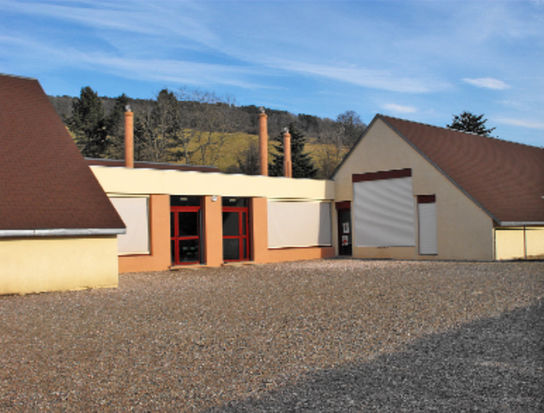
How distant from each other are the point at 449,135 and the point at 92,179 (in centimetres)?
1838

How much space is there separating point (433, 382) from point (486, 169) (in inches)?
842

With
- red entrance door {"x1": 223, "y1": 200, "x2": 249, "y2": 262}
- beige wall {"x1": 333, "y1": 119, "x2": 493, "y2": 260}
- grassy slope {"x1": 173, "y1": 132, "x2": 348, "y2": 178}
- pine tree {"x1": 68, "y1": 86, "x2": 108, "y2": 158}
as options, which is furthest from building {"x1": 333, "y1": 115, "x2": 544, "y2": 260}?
pine tree {"x1": 68, "y1": 86, "x2": 108, "y2": 158}

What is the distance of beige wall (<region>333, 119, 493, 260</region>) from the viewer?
21438mm

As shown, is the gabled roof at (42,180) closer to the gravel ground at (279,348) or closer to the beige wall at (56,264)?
the beige wall at (56,264)

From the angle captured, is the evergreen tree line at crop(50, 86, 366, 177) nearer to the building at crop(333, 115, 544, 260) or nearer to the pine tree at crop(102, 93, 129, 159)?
the pine tree at crop(102, 93, 129, 159)

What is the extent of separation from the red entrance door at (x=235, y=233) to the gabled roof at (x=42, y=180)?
23.0 feet

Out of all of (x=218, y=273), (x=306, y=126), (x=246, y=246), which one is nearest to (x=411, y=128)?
(x=246, y=246)

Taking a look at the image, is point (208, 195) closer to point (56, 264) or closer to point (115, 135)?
point (56, 264)

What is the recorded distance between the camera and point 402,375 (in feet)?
19.2

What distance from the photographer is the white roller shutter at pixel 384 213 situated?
2345 cm

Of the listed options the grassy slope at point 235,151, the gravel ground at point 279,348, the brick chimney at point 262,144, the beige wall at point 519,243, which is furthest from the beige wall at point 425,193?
the grassy slope at point 235,151

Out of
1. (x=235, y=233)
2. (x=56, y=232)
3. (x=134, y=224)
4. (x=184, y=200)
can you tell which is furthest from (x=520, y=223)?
(x=56, y=232)

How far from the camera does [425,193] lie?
74.9ft

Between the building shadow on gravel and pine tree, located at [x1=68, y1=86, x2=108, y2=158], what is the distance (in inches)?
1848
